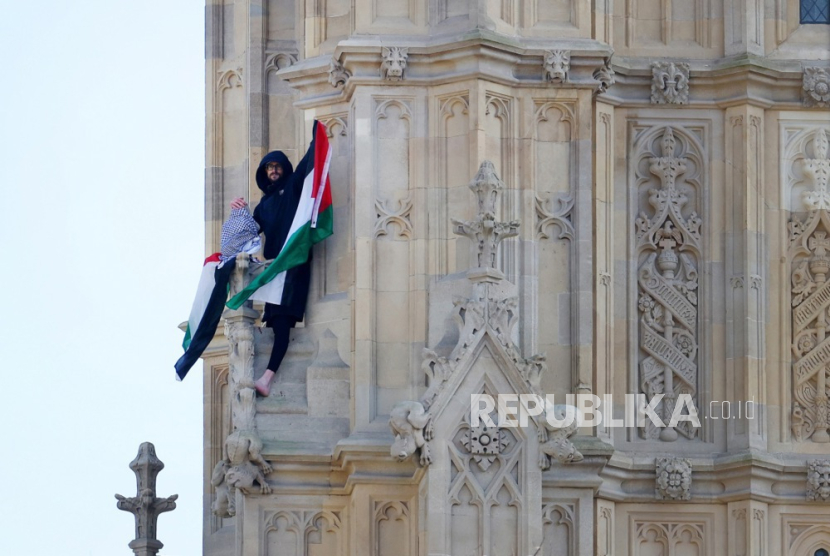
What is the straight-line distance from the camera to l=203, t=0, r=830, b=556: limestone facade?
34.1 metres

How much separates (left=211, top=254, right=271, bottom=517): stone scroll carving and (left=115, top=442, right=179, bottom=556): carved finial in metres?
1.93

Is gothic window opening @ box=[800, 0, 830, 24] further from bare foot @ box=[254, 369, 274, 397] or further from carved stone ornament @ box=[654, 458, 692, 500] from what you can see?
bare foot @ box=[254, 369, 274, 397]

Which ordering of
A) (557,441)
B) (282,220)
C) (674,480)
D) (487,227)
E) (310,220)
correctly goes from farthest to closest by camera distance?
(282,220) < (674,480) < (310,220) < (487,227) < (557,441)

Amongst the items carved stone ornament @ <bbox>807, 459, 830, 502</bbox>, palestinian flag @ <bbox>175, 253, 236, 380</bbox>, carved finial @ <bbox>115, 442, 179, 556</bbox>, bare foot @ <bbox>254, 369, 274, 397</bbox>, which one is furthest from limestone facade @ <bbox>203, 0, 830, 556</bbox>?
carved finial @ <bbox>115, 442, 179, 556</bbox>

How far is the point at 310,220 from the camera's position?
35438 millimetres

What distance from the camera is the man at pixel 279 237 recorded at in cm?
3538

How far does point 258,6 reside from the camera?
132ft

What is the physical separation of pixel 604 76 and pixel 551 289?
2.16 m

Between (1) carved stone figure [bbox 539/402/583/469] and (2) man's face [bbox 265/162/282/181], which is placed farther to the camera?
(2) man's face [bbox 265/162/282/181]

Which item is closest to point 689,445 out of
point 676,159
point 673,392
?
point 673,392

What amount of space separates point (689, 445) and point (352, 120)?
456cm

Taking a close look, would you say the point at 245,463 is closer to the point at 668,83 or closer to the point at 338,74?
the point at 338,74

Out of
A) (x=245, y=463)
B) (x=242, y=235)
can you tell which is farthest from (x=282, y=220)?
(x=245, y=463)

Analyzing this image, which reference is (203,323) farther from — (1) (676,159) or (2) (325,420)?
(1) (676,159)
